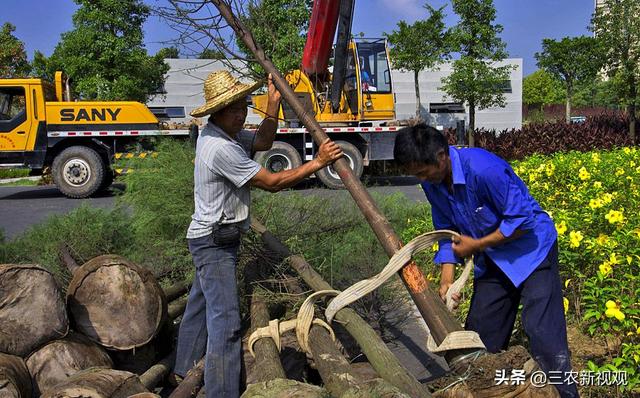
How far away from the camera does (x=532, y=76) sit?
47.8 meters

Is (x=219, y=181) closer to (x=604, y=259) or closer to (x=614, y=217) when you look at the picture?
(x=604, y=259)

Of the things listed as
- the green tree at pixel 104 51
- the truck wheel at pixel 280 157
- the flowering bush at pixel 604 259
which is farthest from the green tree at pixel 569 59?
the flowering bush at pixel 604 259

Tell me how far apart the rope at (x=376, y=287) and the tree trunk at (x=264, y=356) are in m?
0.05

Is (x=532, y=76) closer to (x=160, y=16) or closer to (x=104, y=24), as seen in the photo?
(x=104, y=24)

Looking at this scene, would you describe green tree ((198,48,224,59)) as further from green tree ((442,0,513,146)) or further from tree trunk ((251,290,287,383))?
green tree ((442,0,513,146))

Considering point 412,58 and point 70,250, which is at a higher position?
point 412,58

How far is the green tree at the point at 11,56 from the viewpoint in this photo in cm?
2570

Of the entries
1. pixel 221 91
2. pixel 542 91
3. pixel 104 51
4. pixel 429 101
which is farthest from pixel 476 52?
pixel 542 91

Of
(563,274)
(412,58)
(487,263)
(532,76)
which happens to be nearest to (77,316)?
(487,263)

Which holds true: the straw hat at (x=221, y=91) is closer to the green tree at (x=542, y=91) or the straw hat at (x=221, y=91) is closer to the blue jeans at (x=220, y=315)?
the blue jeans at (x=220, y=315)

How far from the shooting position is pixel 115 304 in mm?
3627

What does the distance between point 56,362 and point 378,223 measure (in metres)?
1.90

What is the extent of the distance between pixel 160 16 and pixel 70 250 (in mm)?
2315

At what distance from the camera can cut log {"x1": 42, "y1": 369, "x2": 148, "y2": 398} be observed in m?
2.56
